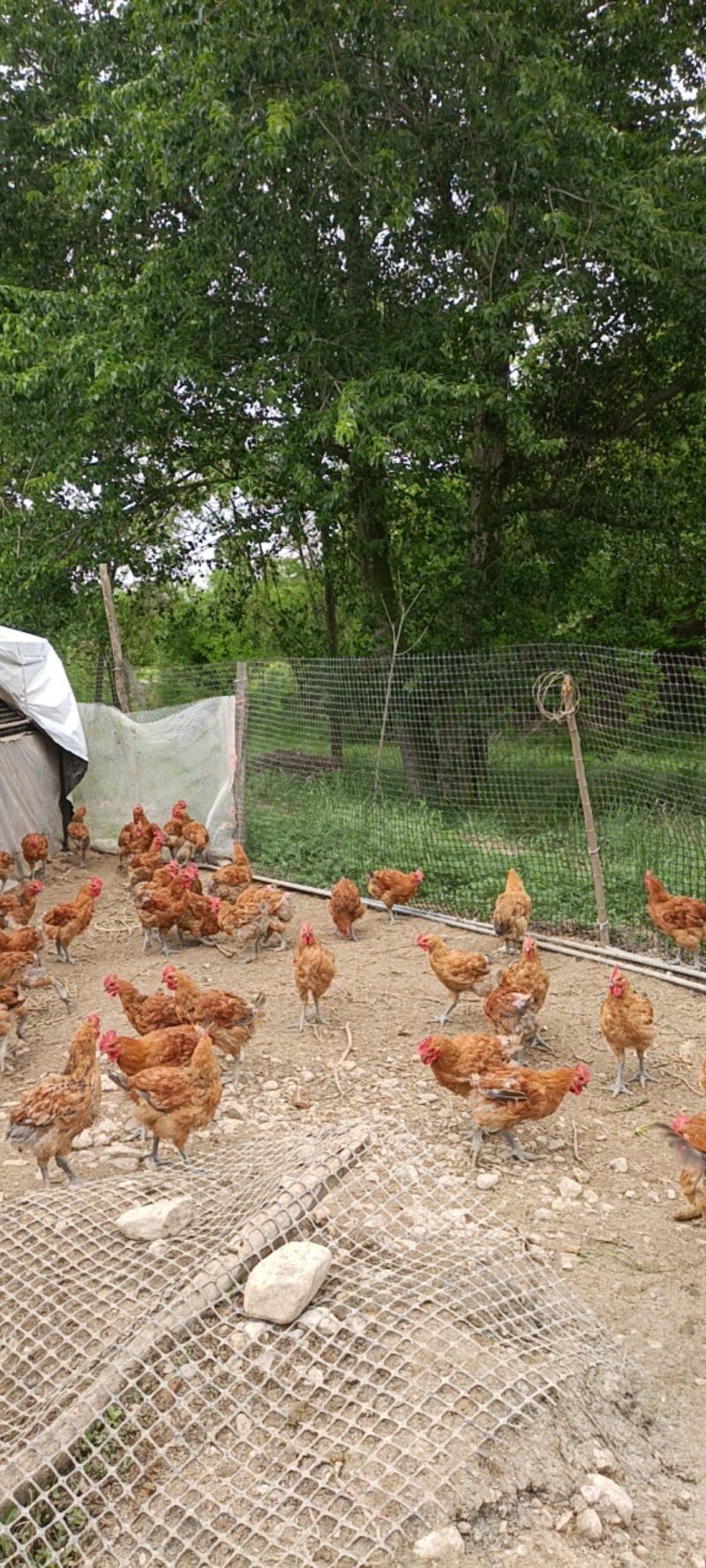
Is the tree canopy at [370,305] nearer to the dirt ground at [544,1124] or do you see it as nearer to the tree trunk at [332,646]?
the tree trunk at [332,646]

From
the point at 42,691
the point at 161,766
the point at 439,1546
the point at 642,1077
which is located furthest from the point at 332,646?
Result: the point at 439,1546

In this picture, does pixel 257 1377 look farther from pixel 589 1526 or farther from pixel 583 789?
pixel 583 789

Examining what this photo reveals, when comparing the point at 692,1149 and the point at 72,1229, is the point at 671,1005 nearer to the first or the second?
Result: the point at 692,1149

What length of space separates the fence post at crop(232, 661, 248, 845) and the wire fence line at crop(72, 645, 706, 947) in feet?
0.19

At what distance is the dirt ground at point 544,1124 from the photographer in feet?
10.0

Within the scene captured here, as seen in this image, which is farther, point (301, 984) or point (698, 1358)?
point (301, 984)

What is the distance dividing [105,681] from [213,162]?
25.2 feet

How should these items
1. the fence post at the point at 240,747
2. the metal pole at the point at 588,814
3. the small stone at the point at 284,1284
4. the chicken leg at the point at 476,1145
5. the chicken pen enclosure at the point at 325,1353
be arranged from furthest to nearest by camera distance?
the fence post at the point at 240,747, the metal pole at the point at 588,814, the chicken leg at the point at 476,1145, the small stone at the point at 284,1284, the chicken pen enclosure at the point at 325,1353

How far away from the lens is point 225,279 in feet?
33.9

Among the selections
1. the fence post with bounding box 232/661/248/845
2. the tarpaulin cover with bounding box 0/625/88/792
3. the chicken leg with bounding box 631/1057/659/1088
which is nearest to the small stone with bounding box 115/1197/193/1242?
the chicken leg with bounding box 631/1057/659/1088

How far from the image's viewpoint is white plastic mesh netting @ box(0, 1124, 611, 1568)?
235 centimetres

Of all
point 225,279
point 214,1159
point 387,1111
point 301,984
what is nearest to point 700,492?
point 225,279

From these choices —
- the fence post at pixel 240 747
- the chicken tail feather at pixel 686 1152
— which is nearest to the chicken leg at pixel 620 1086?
the chicken tail feather at pixel 686 1152

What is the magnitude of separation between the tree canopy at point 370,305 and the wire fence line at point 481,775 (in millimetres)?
2322
